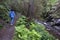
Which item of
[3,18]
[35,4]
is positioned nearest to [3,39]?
[3,18]

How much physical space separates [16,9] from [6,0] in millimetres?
2401

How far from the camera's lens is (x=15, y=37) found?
10344 mm

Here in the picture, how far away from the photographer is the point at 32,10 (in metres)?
16.8

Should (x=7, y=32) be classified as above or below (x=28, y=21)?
above

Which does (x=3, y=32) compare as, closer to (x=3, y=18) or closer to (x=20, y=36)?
(x=20, y=36)

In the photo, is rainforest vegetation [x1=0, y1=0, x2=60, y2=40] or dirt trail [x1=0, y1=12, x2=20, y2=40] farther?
rainforest vegetation [x1=0, y1=0, x2=60, y2=40]

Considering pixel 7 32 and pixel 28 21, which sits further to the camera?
pixel 28 21

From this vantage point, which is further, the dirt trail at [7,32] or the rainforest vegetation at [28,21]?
the rainforest vegetation at [28,21]

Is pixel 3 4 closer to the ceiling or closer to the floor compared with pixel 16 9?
closer to the ceiling

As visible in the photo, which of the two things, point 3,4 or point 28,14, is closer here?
point 3,4

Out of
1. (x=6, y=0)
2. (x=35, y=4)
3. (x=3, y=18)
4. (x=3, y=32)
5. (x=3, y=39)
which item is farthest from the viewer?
(x=35, y=4)

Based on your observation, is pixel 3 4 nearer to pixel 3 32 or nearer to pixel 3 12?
pixel 3 12

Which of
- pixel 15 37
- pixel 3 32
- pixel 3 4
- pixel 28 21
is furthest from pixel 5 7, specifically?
pixel 15 37

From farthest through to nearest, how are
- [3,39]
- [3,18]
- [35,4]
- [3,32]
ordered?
[35,4] < [3,18] < [3,32] < [3,39]
